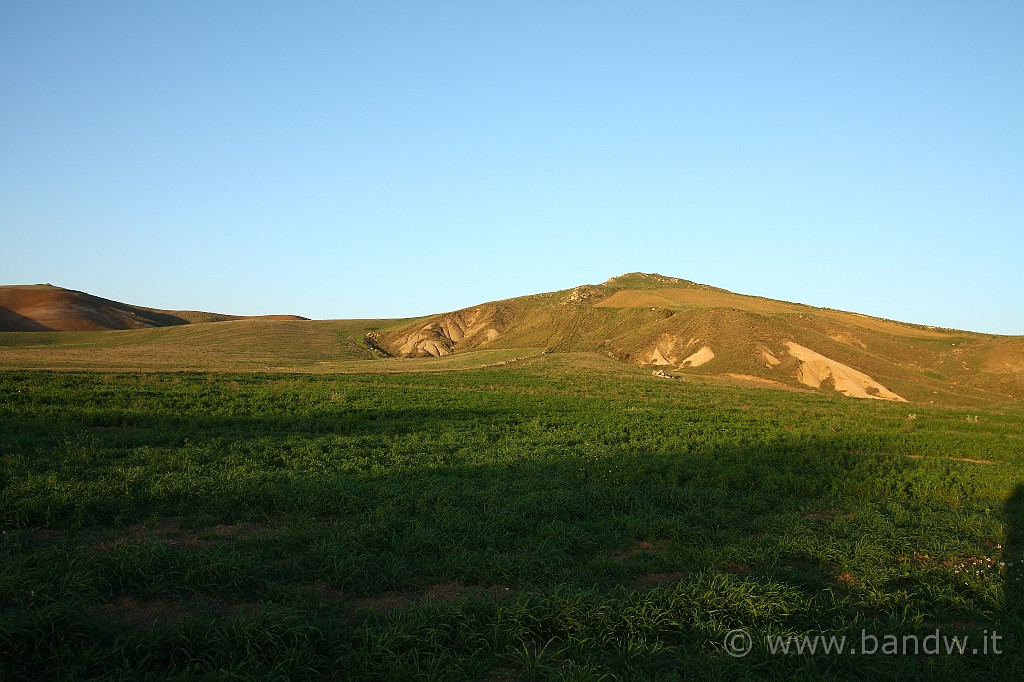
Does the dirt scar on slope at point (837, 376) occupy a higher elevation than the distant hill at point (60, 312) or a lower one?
lower

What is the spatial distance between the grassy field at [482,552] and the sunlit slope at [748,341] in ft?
90.4

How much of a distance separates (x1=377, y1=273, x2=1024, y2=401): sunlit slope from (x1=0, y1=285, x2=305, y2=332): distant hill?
172 ft

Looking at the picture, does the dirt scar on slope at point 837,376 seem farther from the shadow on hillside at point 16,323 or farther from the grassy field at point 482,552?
the shadow on hillside at point 16,323

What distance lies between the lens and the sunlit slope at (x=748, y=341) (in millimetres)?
42750

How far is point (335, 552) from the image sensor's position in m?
7.58

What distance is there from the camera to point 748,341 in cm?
5103

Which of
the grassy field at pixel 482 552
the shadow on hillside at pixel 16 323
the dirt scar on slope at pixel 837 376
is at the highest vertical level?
the shadow on hillside at pixel 16 323

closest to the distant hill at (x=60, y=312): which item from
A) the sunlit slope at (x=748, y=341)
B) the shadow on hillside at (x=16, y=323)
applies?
the shadow on hillside at (x=16, y=323)

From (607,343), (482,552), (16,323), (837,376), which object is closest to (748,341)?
(837,376)

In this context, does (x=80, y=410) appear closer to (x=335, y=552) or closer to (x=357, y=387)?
(x=357, y=387)

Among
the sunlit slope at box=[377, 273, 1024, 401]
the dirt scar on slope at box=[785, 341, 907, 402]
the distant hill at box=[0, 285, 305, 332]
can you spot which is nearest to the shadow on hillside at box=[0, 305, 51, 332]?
the distant hill at box=[0, 285, 305, 332]

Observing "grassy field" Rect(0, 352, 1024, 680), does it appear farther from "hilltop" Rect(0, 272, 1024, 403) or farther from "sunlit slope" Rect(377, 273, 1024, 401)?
"hilltop" Rect(0, 272, 1024, 403)

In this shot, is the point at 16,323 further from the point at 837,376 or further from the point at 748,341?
the point at 837,376

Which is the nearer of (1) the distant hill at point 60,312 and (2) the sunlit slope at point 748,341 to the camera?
(2) the sunlit slope at point 748,341
